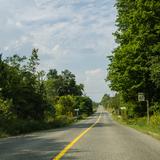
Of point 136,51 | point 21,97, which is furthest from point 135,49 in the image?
point 21,97

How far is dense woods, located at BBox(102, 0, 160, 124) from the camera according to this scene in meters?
49.2

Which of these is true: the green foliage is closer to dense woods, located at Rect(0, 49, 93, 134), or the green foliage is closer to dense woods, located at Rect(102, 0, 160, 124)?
dense woods, located at Rect(102, 0, 160, 124)

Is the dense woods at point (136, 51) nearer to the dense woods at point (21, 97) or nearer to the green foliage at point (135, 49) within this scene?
the green foliage at point (135, 49)

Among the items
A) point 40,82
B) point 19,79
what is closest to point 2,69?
point 19,79

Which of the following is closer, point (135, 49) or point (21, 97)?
point (135, 49)

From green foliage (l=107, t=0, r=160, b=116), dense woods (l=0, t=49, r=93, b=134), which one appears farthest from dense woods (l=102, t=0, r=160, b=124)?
dense woods (l=0, t=49, r=93, b=134)

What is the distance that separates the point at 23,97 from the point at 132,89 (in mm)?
14745

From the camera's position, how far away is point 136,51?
165ft

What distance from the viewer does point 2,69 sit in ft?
190

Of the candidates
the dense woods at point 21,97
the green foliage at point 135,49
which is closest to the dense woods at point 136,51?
the green foliage at point 135,49

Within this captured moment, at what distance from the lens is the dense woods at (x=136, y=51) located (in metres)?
49.2

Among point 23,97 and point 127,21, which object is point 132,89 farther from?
point 23,97

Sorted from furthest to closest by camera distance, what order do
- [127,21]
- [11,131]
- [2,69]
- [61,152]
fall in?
[2,69] < [127,21] < [11,131] < [61,152]

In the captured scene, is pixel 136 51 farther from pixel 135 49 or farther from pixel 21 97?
pixel 21 97
